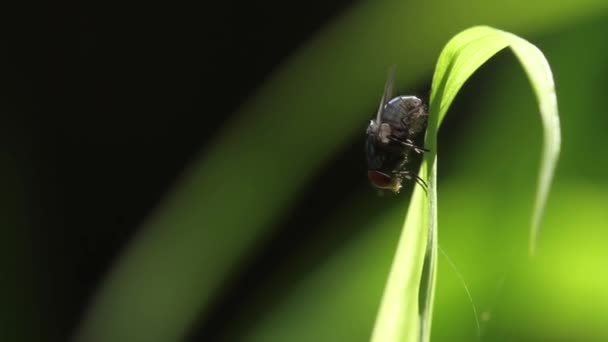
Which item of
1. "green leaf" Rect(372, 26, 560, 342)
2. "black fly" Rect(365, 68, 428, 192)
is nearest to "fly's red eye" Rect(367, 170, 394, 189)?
"black fly" Rect(365, 68, 428, 192)

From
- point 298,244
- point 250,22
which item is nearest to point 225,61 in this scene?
point 250,22

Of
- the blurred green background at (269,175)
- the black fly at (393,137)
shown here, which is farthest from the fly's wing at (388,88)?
the blurred green background at (269,175)

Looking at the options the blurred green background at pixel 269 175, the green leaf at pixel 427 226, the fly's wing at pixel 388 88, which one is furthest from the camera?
the blurred green background at pixel 269 175

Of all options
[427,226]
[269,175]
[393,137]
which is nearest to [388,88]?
[393,137]

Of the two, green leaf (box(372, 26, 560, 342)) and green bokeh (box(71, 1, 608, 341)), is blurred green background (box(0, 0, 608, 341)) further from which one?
green leaf (box(372, 26, 560, 342))

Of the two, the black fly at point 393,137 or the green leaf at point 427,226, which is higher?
the green leaf at point 427,226

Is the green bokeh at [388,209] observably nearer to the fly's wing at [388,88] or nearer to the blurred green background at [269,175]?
the blurred green background at [269,175]

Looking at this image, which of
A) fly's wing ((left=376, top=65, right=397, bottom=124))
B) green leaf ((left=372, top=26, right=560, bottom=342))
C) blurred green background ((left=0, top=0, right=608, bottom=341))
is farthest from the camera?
blurred green background ((left=0, top=0, right=608, bottom=341))
